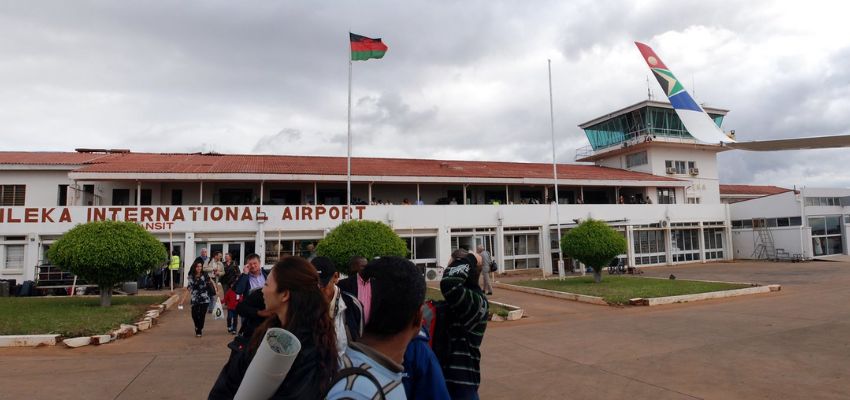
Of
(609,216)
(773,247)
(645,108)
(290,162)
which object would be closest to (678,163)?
(645,108)

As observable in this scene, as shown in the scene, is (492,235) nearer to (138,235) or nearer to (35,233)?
(138,235)

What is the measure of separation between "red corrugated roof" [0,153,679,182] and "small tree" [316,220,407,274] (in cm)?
773

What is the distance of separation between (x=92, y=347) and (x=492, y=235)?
1761 cm

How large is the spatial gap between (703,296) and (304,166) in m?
18.0

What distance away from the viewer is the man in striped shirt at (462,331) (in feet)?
9.25

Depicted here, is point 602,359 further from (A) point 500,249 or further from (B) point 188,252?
(B) point 188,252

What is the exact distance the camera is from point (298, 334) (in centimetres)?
213

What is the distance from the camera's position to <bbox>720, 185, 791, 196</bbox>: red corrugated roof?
37219 mm

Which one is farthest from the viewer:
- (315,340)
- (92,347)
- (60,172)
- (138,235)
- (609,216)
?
(609,216)

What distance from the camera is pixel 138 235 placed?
13.2 metres

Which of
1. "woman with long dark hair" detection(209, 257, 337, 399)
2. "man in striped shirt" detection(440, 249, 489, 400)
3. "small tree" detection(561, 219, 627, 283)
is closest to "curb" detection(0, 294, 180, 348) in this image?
"woman with long dark hair" detection(209, 257, 337, 399)

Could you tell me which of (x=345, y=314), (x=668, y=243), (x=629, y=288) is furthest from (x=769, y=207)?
(x=345, y=314)

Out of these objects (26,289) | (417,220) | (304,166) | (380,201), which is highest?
(304,166)

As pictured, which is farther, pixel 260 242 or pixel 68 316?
pixel 260 242
